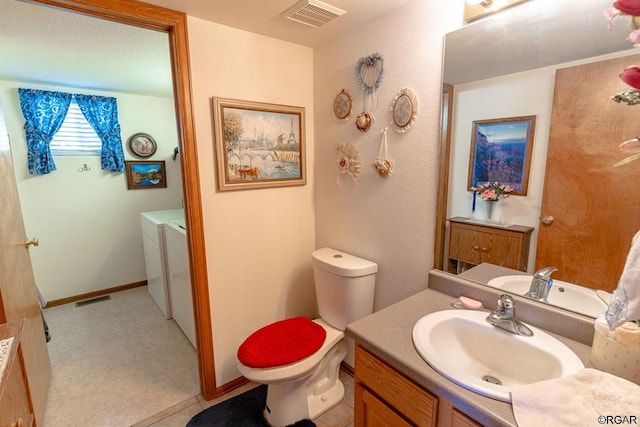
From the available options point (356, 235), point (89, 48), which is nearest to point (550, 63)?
point (356, 235)

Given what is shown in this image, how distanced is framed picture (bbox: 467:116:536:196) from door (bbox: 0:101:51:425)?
1.95 metres

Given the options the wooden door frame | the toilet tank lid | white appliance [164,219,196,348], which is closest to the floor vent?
white appliance [164,219,196,348]

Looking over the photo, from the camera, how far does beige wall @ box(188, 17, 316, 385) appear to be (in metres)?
1.61

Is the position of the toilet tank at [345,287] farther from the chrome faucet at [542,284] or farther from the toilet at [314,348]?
the chrome faucet at [542,284]

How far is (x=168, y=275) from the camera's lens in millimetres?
2621

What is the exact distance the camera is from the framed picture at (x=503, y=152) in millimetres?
1120

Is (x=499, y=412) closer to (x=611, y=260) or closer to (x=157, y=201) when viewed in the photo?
(x=611, y=260)

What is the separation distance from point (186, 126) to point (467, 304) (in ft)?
5.00

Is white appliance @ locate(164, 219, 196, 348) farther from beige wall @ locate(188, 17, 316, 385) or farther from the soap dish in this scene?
the soap dish

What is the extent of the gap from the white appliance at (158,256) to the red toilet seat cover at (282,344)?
1.41 meters

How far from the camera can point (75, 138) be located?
9.81 feet

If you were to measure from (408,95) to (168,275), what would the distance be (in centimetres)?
233

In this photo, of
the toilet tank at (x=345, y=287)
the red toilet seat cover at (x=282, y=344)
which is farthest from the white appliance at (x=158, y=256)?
the toilet tank at (x=345, y=287)

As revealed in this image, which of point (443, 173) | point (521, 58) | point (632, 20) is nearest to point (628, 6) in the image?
point (632, 20)
